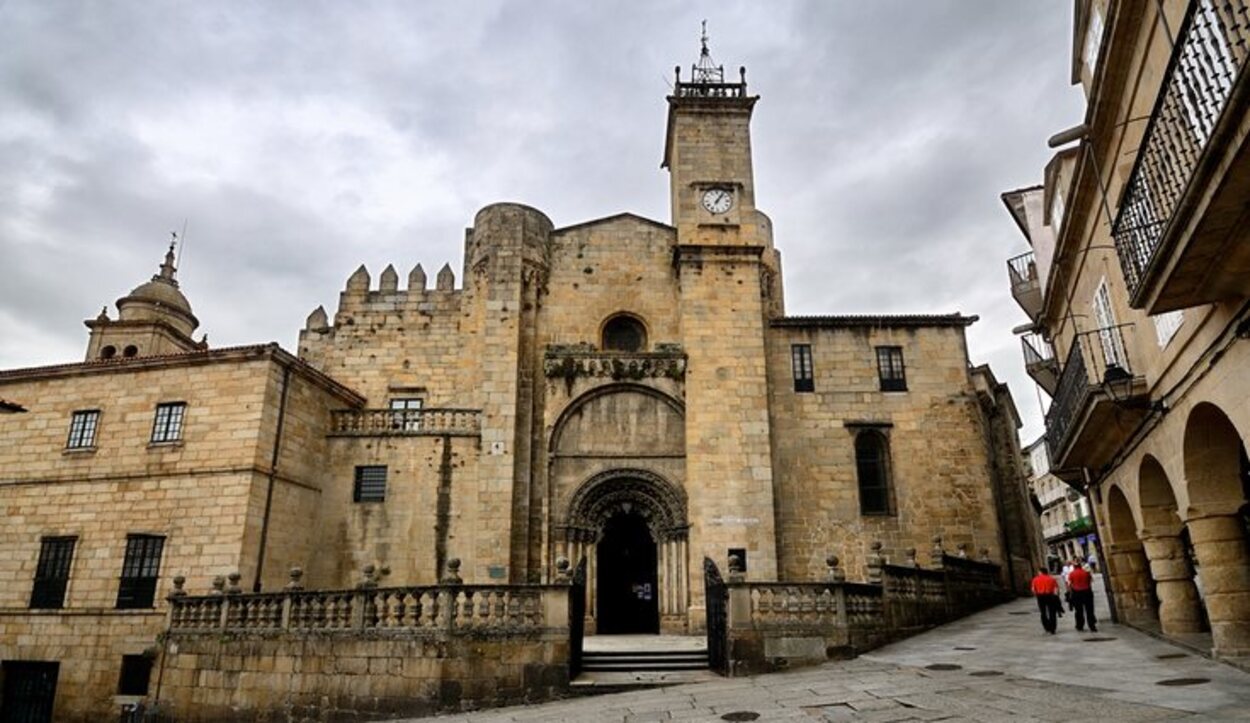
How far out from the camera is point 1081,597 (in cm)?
1405

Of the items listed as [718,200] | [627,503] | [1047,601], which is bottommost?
[1047,601]

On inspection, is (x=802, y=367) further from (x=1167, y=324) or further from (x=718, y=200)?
(x=1167, y=324)

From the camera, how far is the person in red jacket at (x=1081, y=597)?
13977mm

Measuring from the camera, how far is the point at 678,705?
980cm

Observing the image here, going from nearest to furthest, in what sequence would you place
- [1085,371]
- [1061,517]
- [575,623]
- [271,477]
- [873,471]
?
[1085,371] < [575,623] < [271,477] < [873,471] < [1061,517]

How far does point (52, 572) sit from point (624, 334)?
15.3m

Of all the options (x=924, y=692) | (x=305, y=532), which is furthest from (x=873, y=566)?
(x=305, y=532)

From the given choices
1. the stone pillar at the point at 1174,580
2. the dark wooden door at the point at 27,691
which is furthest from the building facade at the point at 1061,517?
the dark wooden door at the point at 27,691

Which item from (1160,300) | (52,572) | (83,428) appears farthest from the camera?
(83,428)

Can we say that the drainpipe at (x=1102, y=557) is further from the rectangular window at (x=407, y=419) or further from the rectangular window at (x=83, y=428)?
the rectangular window at (x=83, y=428)

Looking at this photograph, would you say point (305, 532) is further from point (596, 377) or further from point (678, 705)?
point (678, 705)

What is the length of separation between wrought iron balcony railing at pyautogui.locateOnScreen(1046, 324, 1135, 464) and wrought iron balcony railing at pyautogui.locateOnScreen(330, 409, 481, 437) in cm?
1357

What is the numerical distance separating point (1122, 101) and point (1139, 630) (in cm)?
955


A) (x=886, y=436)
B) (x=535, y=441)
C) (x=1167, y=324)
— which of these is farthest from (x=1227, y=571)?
(x=535, y=441)
